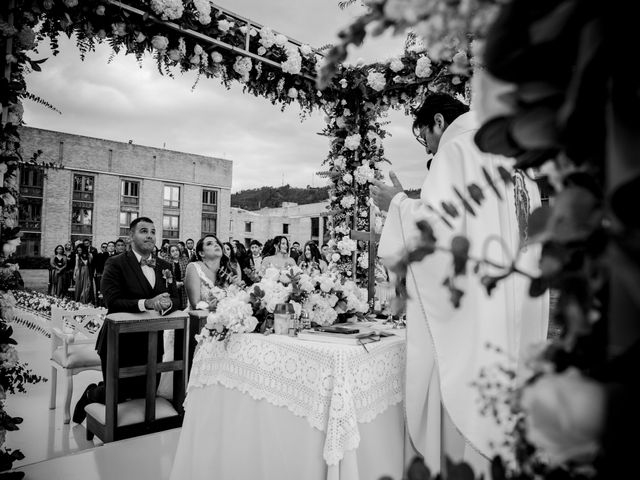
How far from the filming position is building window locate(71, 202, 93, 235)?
1091 inches

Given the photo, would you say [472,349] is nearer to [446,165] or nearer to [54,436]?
[446,165]

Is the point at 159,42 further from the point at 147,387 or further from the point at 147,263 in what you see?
the point at 147,387

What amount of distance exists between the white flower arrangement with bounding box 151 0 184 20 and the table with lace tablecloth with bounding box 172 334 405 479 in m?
2.85

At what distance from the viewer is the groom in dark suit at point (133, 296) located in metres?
4.49

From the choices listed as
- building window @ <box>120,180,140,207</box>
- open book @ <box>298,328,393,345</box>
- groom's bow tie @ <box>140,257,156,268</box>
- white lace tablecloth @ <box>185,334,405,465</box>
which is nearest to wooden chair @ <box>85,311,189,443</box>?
groom's bow tie @ <box>140,257,156,268</box>

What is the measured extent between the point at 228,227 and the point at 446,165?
3239 cm

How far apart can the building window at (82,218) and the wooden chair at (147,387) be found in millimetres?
26297

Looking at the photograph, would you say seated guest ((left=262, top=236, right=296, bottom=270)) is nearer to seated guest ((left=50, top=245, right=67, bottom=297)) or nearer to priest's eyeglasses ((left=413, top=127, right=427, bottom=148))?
priest's eyeglasses ((left=413, top=127, right=427, bottom=148))

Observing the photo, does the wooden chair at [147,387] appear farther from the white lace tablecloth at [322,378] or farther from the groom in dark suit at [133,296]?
the white lace tablecloth at [322,378]

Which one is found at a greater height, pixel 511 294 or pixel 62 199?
pixel 62 199

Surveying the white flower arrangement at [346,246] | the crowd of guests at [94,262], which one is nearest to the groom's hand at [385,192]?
the white flower arrangement at [346,246]

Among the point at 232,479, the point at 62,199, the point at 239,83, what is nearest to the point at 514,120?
the point at 232,479

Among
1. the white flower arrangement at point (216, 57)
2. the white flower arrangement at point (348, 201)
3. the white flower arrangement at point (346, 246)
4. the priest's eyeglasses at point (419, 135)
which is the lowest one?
the white flower arrangement at point (346, 246)

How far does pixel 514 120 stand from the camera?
54 cm
